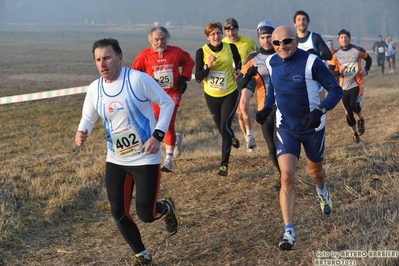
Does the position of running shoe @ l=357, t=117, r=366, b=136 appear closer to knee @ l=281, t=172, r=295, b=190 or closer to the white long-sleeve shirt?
knee @ l=281, t=172, r=295, b=190

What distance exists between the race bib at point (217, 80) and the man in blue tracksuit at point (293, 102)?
8.22ft

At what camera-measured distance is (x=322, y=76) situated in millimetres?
5164

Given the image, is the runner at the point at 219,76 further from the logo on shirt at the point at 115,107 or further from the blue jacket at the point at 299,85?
the logo on shirt at the point at 115,107

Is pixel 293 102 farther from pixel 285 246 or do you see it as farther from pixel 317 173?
pixel 285 246

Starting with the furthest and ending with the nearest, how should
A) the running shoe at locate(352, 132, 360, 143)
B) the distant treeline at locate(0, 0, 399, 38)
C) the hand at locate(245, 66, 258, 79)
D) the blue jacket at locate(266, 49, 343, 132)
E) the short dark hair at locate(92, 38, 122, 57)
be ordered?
the distant treeline at locate(0, 0, 399, 38) → the running shoe at locate(352, 132, 360, 143) → the hand at locate(245, 66, 258, 79) → the blue jacket at locate(266, 49, 343, 132) → the short dark hair at locate(92, 38, 122, 57)

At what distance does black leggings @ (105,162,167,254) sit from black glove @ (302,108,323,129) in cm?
133

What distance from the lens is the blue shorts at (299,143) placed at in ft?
17.2

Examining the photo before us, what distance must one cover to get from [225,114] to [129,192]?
318cm

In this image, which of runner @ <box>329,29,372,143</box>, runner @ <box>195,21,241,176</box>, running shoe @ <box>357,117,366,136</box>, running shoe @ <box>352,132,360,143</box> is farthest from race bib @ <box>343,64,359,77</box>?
runner @ <box>195,21,241,176</box>

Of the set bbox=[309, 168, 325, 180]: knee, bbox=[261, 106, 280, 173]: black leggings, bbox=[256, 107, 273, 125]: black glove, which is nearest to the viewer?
bbox=[256, 107, 273, 125]: black glove

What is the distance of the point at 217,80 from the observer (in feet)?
26.2

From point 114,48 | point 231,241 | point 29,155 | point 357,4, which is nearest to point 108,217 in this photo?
point 231,241

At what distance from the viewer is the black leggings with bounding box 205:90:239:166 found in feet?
25.2

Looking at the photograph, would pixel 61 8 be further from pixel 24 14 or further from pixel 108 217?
pixel 108 217
